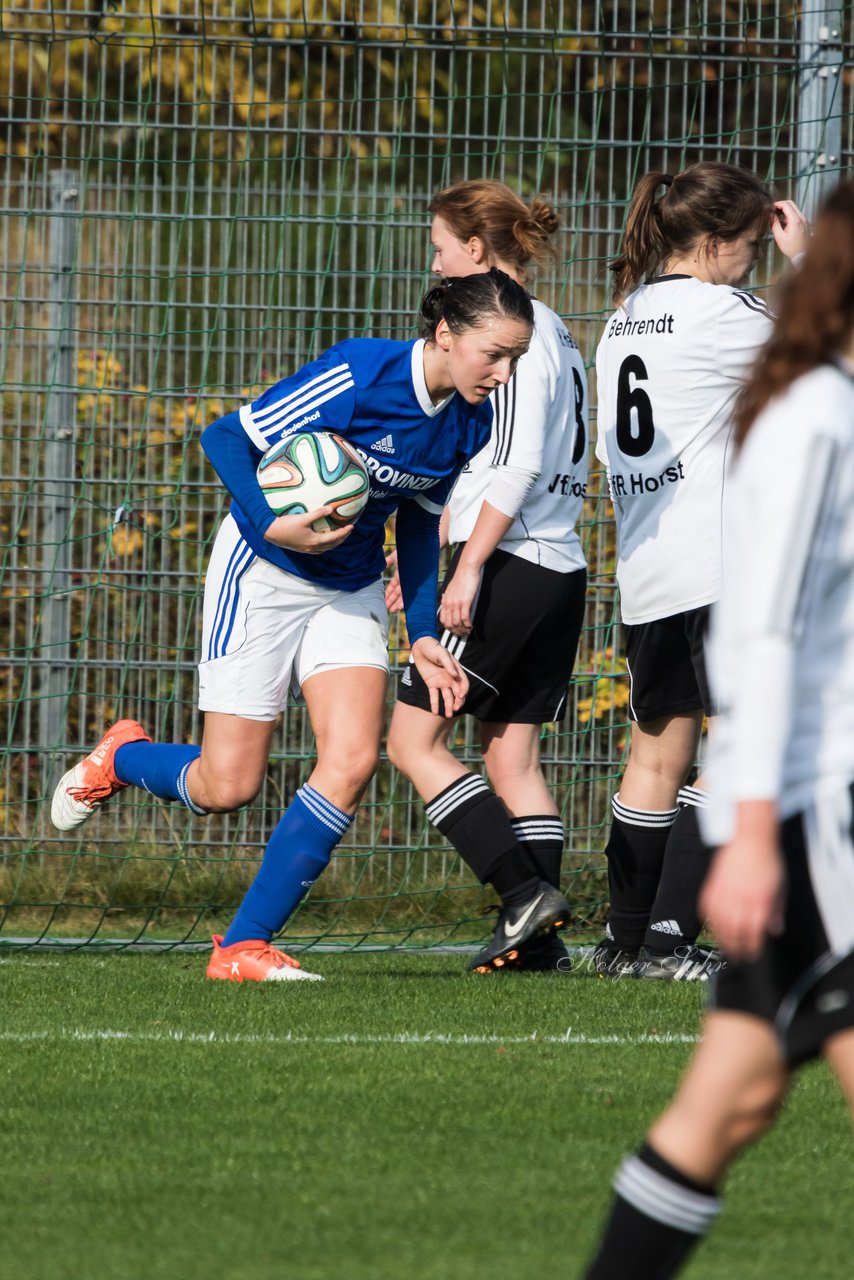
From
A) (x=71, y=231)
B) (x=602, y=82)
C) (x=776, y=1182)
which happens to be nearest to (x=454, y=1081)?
(x=776, y=1182)

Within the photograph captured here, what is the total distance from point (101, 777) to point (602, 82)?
13.0 ft

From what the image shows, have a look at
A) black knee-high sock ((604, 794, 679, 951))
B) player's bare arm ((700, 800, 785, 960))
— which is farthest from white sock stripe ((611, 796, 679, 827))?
player's bare arm ((700, 800, 785, 960))

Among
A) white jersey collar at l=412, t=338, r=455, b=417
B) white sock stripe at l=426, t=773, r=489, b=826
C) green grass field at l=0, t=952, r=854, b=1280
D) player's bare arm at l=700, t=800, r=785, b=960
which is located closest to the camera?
player's bare arm at l=700, t=800, r=785, b=960

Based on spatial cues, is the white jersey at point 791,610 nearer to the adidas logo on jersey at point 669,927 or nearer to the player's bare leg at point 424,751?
the adidas logo on jersey at point 669,927

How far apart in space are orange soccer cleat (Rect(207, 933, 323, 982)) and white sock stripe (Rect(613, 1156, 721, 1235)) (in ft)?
10.1

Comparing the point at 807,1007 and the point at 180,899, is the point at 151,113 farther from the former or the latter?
the point at 807,1007

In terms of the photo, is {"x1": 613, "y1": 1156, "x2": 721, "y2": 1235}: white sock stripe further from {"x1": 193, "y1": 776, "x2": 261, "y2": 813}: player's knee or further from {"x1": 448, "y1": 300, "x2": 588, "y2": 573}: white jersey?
{"x1": 448, "y1": 300, "x2": 588, "y2": 573}: white jersey

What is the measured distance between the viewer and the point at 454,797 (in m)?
5.49

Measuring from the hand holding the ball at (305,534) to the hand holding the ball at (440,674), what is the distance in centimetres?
40

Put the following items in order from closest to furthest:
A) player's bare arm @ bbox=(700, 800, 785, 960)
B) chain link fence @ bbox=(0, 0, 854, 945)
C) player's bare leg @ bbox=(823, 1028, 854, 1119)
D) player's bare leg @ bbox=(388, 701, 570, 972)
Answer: player's bare arm @ bbox=(700, 800, 785, 960) → player's bare leg @ bbox=(823, 1028, 854, 1119) → player's bare leg @ bbox=(388, 701, 570, 972) → chain link fence @ bbox=(0, 0, 854, 945)

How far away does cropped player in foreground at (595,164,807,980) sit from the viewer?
16.7ft

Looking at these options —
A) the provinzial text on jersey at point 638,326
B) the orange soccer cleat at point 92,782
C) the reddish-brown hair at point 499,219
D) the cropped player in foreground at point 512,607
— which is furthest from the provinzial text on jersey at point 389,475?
the orange soccer cleat at point 92,782

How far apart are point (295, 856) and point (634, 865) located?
3.48 feet

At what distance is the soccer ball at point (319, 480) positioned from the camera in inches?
191
